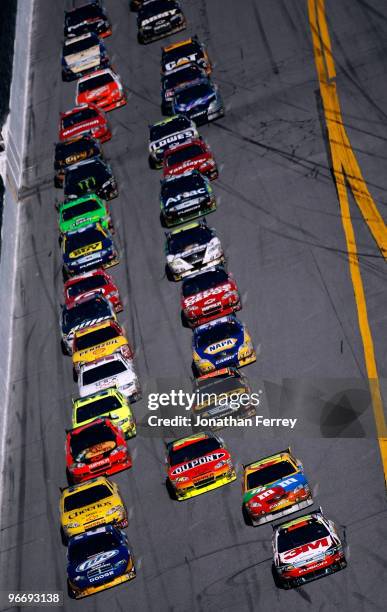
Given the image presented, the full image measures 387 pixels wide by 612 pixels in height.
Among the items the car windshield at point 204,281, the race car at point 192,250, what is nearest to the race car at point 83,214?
the race car at point 192,250

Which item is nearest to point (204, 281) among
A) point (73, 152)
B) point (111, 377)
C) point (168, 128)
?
point (111, 377)

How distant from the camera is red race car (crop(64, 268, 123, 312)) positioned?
133 ft

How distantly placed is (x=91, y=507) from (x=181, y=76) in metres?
22.9

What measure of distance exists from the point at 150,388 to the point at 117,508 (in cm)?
577

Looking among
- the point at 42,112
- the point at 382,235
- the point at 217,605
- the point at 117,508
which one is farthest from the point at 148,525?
the point at 42,112

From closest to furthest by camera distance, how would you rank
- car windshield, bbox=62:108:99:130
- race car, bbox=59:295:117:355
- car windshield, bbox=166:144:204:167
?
race car, bbox=59:295:117:355
car windshield, bbox=166:144:204:167
car windshield, bbox=62:108:99:130

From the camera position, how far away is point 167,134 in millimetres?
47062

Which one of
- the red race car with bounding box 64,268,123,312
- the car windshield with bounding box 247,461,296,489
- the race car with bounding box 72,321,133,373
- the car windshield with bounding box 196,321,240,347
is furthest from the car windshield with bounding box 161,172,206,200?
the car windshield with bounding box 247,461,296,489

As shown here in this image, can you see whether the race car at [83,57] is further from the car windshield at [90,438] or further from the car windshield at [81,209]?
the car windshield at [90,438]

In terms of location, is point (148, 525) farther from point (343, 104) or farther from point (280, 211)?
point (343, 104)

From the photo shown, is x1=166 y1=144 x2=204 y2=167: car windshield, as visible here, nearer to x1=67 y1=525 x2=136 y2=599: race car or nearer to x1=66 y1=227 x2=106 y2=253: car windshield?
x1=66 y1=227 x2=106 y2=253: car windshield

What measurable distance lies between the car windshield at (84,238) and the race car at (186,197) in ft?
7.52

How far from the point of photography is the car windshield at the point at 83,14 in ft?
195

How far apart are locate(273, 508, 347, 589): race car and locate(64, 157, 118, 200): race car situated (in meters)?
20.5
